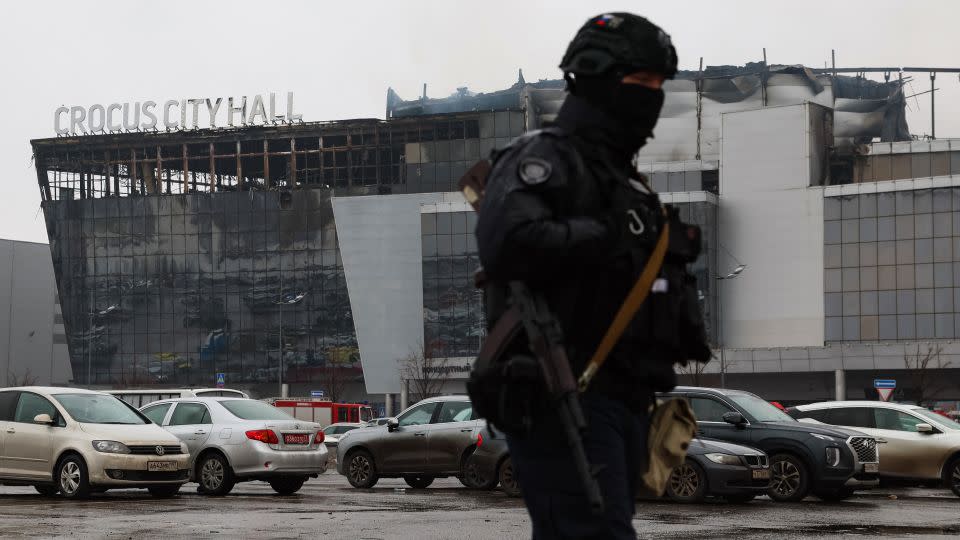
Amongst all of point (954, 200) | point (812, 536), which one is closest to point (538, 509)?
point (812, 536)

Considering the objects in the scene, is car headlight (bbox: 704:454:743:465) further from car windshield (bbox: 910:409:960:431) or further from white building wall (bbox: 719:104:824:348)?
white building wall (bbox: 719:104:824:348)

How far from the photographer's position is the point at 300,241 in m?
104

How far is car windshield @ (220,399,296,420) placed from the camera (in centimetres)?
2188

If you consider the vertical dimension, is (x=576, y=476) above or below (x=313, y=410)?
above

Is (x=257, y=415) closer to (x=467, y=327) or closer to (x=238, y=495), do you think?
(x=238, y=495)

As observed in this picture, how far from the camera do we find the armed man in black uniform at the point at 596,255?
145 inches

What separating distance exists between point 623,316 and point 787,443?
16.5m

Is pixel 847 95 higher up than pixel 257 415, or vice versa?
pixel 847 95

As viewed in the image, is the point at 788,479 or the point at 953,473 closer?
the point at 788,479

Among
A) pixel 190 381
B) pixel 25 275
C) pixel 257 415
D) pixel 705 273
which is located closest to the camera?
pixel 257 415

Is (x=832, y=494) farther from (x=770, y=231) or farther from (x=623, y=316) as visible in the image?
(x=770, y=231)

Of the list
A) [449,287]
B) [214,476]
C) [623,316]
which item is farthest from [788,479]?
[449,287]

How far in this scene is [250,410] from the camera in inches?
871

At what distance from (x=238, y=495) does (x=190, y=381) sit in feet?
280
